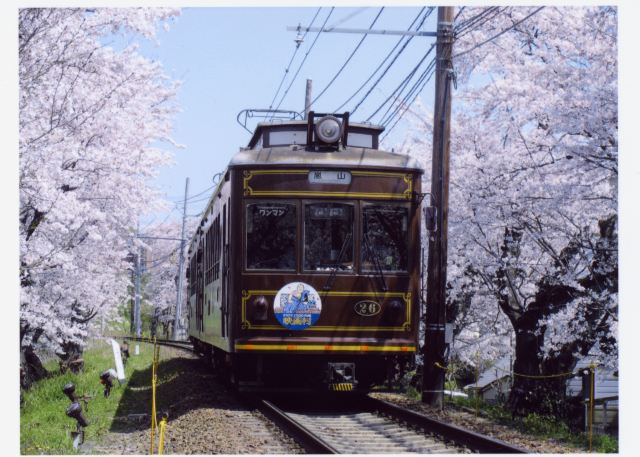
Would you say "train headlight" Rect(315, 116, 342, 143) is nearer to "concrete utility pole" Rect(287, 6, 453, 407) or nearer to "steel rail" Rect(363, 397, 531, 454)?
"concrete utility pole" Rect(287, 6, 453, 407)

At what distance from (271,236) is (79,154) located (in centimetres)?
288

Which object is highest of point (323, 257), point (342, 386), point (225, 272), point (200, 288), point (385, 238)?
point (385, 238)

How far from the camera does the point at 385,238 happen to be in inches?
376

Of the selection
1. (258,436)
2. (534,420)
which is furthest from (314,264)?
(534,420)

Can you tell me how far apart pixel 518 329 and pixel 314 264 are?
5.52 m

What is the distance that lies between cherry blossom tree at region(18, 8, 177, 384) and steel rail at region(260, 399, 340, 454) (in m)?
2.85

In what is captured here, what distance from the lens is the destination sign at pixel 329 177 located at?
9445mm

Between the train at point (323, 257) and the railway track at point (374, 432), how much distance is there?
0.43m

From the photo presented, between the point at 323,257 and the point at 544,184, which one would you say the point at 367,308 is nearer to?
the point at 323,257

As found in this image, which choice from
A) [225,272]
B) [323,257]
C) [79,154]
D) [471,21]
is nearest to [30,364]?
[79,154]

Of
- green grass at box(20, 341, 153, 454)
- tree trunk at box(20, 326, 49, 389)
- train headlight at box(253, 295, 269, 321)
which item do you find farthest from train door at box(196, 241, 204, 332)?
train headlight at box(253, 295, 269, 321)

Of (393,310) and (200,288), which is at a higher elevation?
(393,310)
